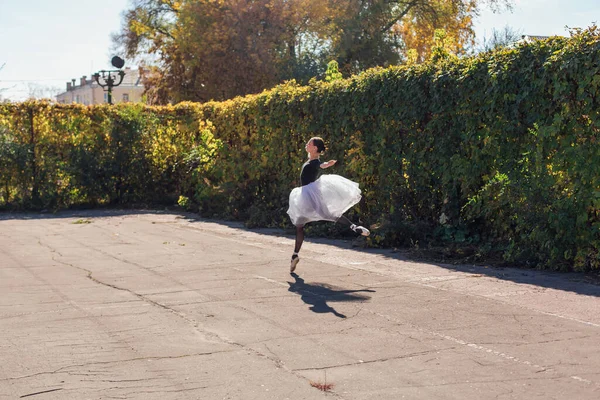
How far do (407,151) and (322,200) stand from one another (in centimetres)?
287

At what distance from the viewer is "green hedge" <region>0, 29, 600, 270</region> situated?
9.79 meters

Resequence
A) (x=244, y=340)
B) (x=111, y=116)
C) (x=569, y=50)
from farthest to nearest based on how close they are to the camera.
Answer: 1. (x=111, y=116)
2. (x=569, y=50)
3. (x=244, y=340)

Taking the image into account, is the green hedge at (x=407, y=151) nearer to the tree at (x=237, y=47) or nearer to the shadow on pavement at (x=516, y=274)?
the shadow on pavement at (x=516, y=274)

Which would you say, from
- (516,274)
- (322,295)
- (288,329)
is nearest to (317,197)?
(322,295)

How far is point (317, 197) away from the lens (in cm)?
1054

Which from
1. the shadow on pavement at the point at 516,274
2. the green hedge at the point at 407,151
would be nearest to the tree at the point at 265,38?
the green hedge at the point at 407,151

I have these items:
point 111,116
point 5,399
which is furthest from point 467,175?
point 111,116

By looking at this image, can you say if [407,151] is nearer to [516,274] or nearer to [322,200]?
[322,200]

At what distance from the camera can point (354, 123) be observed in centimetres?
1406

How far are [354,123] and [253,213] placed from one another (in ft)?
12.3

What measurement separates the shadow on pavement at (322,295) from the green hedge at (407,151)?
9.28 ft

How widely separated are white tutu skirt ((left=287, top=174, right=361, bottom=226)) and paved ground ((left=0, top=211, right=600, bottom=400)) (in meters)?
0.75

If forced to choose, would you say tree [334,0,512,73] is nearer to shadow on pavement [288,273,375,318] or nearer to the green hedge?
the green hedge

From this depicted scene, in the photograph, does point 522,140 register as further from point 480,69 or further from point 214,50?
point 214,50
